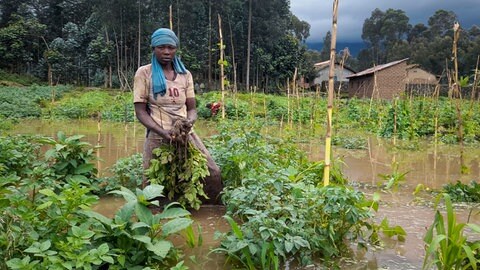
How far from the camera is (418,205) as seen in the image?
4.27m

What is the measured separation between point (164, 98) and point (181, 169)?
0.70 metres

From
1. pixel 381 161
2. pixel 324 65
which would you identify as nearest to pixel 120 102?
pixel 381 161

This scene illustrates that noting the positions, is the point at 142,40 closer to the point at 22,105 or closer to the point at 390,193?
the point at 22,105

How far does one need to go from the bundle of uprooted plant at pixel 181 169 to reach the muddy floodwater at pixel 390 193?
0.87 ft

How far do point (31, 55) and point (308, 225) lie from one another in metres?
36.3

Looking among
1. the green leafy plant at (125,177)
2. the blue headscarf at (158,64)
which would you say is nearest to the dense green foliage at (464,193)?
the blue headscarf at (158,64)

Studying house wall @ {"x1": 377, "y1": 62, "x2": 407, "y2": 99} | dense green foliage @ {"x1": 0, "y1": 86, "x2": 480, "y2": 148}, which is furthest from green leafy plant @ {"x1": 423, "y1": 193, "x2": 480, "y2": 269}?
house wall @ {"x1": 377, "y1": 62, "x2": 407, "y2": 99}

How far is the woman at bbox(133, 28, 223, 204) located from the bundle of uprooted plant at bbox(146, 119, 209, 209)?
0.11m

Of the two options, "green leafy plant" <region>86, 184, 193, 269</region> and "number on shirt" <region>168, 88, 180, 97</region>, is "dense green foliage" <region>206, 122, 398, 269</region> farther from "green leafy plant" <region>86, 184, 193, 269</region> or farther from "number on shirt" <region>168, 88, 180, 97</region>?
"number on shirt" <region>168, 88, 180, 97</region>

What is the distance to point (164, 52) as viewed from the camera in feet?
12.4

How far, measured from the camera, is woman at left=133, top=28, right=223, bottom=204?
3.74 meters

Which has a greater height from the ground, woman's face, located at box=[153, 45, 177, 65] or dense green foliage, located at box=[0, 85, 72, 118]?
woman's face, located at box=[153, 45, 177, 65]

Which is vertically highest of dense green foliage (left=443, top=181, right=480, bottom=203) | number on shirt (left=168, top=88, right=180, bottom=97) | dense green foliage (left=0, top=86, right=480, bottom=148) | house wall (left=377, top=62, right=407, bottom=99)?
house wall (left=377, top=62, right=407, bottom=99)

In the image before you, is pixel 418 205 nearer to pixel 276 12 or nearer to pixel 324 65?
pixel 276 12
